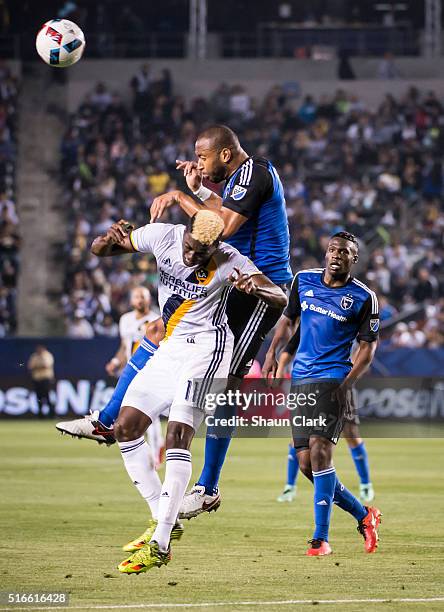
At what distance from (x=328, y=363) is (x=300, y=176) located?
20.9m

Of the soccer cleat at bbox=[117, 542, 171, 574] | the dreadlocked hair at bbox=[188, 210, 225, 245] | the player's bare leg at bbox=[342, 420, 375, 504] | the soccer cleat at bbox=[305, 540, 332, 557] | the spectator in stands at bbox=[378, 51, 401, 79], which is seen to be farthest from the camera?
the spectator in stands at bbox=[378, 51, 401, 79]

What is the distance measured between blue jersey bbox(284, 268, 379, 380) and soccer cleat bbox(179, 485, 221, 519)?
4.92ft

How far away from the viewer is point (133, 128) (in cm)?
3153

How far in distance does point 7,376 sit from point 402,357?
328 inches

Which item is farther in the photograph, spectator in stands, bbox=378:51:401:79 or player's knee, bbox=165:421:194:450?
spectator in stands, bbox=378:51:401:79

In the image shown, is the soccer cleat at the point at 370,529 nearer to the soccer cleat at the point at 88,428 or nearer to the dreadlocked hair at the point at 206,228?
the soccer cleat at the point at 88,428

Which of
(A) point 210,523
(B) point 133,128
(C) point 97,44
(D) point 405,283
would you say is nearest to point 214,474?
(A) point 210,523

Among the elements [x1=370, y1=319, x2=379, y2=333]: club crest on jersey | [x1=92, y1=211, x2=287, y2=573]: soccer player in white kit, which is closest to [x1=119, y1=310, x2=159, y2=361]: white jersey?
[x1=370, y1=319, x2=379, y2=333]: club crest on jersey

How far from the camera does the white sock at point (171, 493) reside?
7.61 meters

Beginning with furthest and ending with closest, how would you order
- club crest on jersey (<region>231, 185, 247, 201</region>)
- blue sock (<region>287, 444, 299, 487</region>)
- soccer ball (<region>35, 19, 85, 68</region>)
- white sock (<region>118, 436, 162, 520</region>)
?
1. blue sock (<region>287, 444, 299, 487</region>)
2. soccer ball (<region>35, 19, 85, 68</region>)
3. club crest on jersey (<region>231, 185, 247, 201</region>)
4. white sock (<region>118, 436, 162, 520</region>)

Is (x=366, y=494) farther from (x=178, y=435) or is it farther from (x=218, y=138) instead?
(x=218, y=138)

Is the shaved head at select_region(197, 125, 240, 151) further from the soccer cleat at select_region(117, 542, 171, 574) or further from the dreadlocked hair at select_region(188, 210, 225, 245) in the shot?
the soccer cleat at select_region(117, 542, 171, 574)

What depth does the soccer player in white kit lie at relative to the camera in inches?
307

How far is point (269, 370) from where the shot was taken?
937 cm
